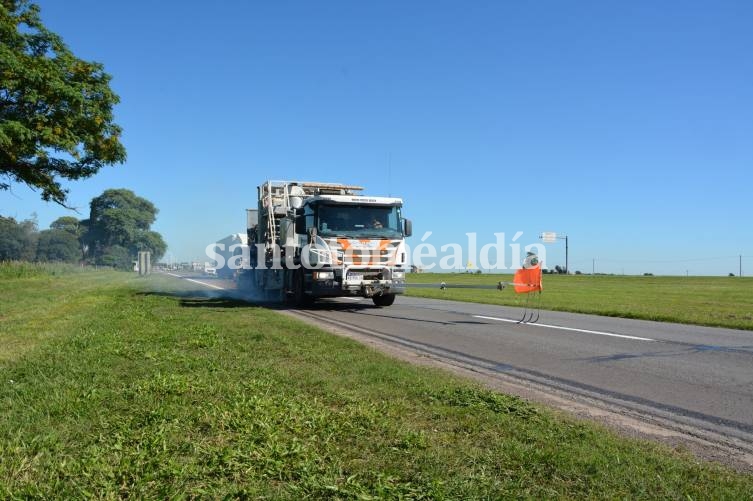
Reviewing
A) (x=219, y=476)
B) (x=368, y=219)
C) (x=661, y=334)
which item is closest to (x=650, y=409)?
(x=219, y=476)

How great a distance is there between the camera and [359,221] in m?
17.0

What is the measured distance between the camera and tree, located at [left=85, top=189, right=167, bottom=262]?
112625mm

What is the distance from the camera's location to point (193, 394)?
5484mm

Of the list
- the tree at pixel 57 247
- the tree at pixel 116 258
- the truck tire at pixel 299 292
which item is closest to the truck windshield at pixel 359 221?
the truck tire at pixel 299 292

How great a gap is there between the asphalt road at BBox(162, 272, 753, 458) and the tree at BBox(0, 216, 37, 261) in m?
90.3

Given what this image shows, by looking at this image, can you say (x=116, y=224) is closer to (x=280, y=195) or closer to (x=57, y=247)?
(x=57, y=247)

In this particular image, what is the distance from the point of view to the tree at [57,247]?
10575cm

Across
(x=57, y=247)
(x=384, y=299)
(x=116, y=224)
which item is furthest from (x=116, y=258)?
(x=384, y=299)

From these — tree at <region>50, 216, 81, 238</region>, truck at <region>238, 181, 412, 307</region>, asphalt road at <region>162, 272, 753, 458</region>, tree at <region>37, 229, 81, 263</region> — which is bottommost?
asphalt road at <region>162, 272, 753, 458</region>

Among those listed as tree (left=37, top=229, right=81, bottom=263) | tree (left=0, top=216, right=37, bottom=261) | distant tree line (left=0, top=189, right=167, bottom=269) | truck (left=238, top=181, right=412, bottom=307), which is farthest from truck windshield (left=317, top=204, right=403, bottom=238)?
tree (left=37, top=229, right=81, bottom=263)

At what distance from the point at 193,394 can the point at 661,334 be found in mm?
9613

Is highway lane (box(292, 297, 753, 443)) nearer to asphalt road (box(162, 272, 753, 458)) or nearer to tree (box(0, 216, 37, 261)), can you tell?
asphalt road (box(162, 272, 753, 458))

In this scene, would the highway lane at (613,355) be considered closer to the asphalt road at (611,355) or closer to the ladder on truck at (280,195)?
the asphalt road at (611,355)

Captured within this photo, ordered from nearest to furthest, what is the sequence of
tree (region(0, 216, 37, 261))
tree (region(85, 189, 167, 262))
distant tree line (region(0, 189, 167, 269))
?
tree (region(0, 216, 37, 261)) < distant tree line (region(0, 189, 167, 269)) < tree (region(85, 189, 167, 262))
